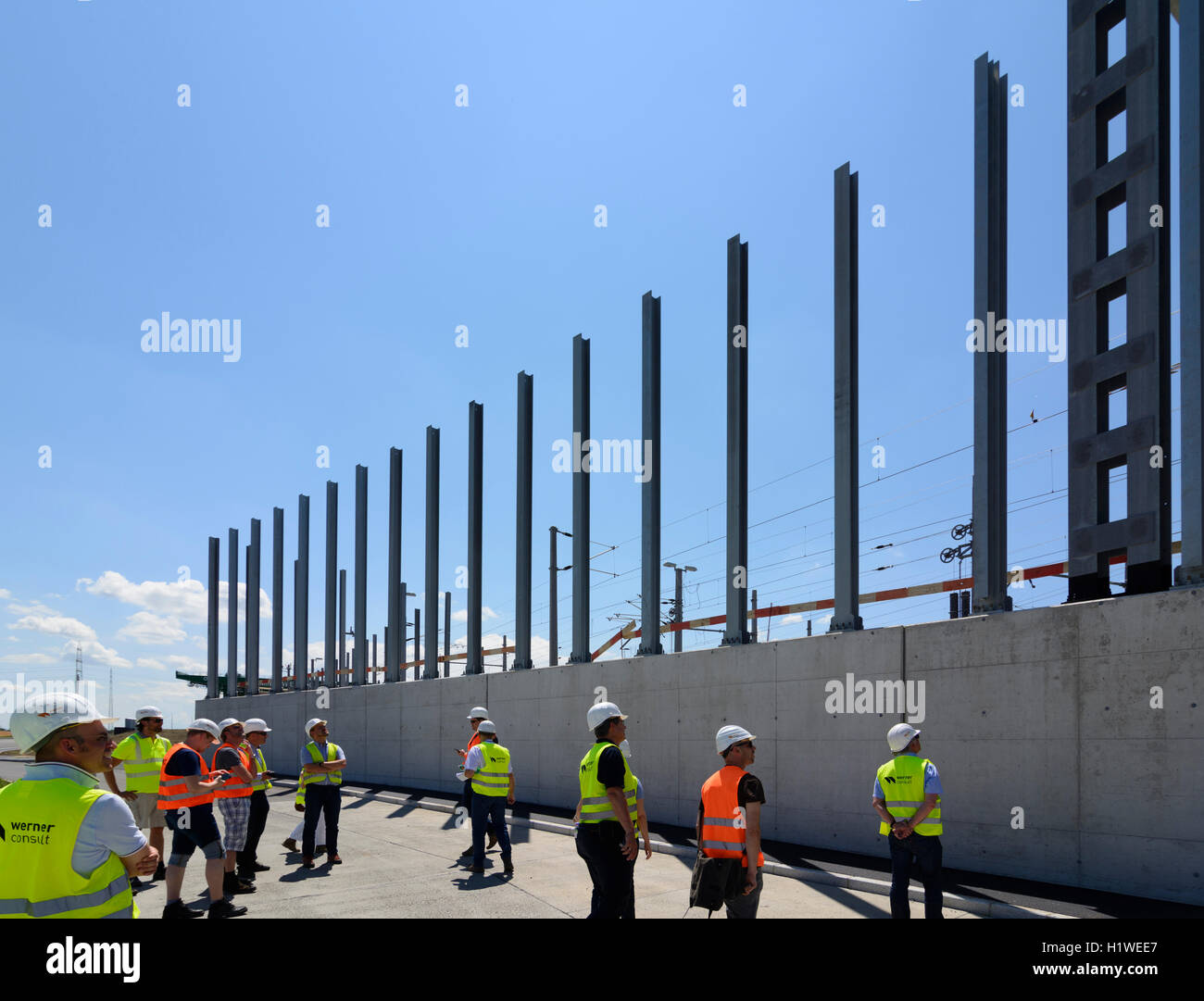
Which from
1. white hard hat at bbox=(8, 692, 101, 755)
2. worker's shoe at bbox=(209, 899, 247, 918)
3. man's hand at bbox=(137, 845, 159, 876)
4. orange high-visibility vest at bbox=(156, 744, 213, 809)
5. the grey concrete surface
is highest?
white hard hat at bbox=(8, 692, 101, 755)

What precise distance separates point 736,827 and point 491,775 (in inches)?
224

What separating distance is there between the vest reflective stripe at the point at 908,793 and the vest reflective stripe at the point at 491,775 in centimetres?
493

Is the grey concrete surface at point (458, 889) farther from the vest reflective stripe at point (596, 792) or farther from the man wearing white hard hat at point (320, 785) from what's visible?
the vest reflective stripe at point (596, 792)

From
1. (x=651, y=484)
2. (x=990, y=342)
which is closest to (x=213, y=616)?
(x=651, y=484)

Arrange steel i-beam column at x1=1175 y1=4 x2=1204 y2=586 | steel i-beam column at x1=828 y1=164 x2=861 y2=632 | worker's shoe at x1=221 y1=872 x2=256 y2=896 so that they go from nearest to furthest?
steel i-beam column at x1=1175 y1=4 x2=1204 y2=586
worker's shoe at x1=221 y1=872 x2=256 y2=896
steel i-beam column at x1=828 y1=164 x2=861 y2=632

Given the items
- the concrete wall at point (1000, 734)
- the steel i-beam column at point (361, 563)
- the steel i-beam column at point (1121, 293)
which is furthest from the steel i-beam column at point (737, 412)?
the steel i-beam column at point (361, 563)

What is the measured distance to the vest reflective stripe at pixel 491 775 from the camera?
34.4ft

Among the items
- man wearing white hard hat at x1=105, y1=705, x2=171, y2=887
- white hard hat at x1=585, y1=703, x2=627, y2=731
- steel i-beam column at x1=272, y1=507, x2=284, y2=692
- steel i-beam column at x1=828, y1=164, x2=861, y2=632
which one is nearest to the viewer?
white hard hat at x1=585, y1=703, x2=627, y2=731

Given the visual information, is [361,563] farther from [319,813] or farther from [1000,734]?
[1000,734]

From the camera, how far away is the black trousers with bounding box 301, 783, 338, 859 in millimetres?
10789

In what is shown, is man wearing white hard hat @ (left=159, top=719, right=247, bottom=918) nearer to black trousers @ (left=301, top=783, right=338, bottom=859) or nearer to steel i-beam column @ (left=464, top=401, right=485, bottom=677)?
black trousers @ (left=301, top=783, right=338, bottom=859)

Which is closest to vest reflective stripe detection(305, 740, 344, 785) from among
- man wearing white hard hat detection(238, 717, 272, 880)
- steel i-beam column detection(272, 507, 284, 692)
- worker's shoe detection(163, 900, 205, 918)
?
man wearing white hard hat detection(238, 717, 272, 880)

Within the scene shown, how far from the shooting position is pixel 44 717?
3607mm

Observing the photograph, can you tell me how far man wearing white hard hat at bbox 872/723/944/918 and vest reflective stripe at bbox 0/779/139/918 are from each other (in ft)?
16.3
